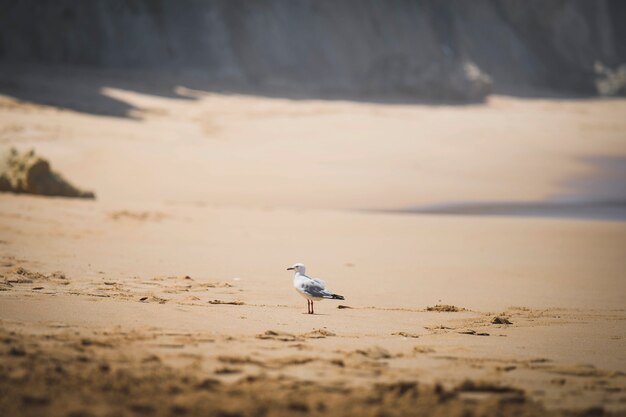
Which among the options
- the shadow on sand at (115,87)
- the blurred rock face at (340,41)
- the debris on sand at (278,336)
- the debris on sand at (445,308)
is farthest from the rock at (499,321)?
the blurred rock face at (340,41)

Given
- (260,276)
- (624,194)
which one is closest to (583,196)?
(624,194)

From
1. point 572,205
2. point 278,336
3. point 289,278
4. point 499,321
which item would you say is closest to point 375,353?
point 278,336

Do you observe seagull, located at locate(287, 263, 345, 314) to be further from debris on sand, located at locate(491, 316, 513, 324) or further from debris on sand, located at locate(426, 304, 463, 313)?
debris on sand, located at locate(491, 316, 513, 324)

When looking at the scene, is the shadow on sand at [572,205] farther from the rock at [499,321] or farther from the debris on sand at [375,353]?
the debris on sand at [375,353]

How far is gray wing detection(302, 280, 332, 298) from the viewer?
5.05 meters

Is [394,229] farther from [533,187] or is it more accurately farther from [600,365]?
[600,365]

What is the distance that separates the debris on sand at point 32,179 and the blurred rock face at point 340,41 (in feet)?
41.1

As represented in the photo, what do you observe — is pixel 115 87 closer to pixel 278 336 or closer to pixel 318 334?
pixel 318 334

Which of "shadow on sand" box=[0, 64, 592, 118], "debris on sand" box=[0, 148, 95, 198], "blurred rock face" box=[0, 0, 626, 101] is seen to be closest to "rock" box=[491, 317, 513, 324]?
"debris on sand" box=[0, 148, 95, 198]

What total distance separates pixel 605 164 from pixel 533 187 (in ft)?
9.69

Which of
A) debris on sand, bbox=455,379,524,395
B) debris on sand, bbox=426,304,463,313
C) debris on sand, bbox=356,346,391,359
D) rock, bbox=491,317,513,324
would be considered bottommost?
debris on sand, bbox=455,379,524,395

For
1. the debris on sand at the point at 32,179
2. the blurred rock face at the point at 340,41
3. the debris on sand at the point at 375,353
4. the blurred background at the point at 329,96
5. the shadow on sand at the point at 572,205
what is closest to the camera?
the debris on sand at the point at 375,353

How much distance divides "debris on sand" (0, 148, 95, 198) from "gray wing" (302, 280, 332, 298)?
5749 millimetres

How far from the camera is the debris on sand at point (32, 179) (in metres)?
9.93
